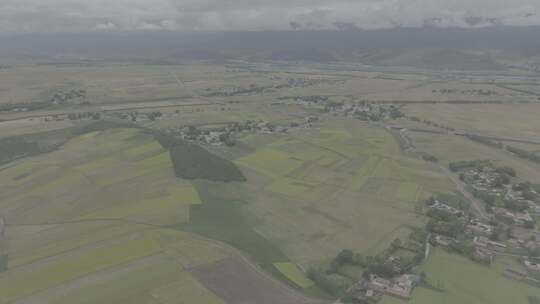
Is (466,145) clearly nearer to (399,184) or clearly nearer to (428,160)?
(428,160)

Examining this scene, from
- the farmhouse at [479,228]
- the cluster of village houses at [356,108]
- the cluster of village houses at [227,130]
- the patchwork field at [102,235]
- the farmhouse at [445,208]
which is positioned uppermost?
the cluster of village houses at [356,108]

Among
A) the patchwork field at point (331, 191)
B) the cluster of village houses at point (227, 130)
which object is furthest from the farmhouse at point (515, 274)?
the cluster of village houses at point (227, 130)

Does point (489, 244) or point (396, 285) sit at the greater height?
point (489, 244)

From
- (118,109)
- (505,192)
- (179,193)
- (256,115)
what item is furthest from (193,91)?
(505,192)

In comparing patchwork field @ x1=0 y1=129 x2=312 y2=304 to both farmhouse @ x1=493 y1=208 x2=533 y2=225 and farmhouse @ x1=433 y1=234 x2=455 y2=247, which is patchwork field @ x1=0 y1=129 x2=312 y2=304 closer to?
farmhouse @ x1=433 y1=234 x2=455 y2=247

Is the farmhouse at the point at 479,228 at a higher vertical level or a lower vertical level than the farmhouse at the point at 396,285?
higher

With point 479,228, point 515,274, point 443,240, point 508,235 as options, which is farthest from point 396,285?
point 508,235

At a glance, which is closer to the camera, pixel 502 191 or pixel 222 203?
pixel 222 203

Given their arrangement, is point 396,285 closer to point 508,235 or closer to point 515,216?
point 508,235

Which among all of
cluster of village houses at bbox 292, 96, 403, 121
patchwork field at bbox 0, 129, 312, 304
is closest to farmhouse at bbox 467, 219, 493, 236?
patchwork field at bbox 0, 129, 312, 304

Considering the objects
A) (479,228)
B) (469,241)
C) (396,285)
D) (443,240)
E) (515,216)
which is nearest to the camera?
(396,285)

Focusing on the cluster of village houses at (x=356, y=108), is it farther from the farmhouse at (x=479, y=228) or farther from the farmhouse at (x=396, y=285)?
the farmhouse at (x=396, y=285)
